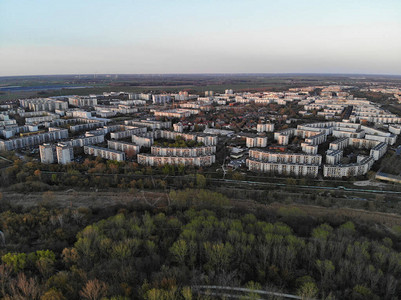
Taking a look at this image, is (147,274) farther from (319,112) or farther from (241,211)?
(319,112)

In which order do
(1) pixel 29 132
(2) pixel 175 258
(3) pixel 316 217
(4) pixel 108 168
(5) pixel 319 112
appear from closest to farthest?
(2) pixel 175 258 → (3) pixel 316 217 → (4) pixel 108 168 → (1) pixel 29 132 → (5) pixel 319 112

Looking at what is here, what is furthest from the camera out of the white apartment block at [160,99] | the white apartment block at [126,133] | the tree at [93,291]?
the white apartment block at [160,99]

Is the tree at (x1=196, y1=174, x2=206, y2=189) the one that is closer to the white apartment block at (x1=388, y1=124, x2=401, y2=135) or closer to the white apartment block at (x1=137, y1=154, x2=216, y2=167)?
the white apartment block at (x1=137, y1=154, x2=216, y2=167)

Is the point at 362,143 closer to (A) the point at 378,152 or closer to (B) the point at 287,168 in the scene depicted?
(A) the point at 378,152

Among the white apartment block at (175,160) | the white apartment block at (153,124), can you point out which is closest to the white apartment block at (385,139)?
the white apartment block at (175,160)

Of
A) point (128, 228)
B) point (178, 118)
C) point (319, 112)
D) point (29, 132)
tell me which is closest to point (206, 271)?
point (128, 228)

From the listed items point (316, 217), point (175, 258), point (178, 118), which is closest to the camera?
point (175, 258)

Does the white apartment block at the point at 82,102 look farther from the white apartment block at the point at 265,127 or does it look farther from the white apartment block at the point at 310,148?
the white apartment block at the point at 310,148
